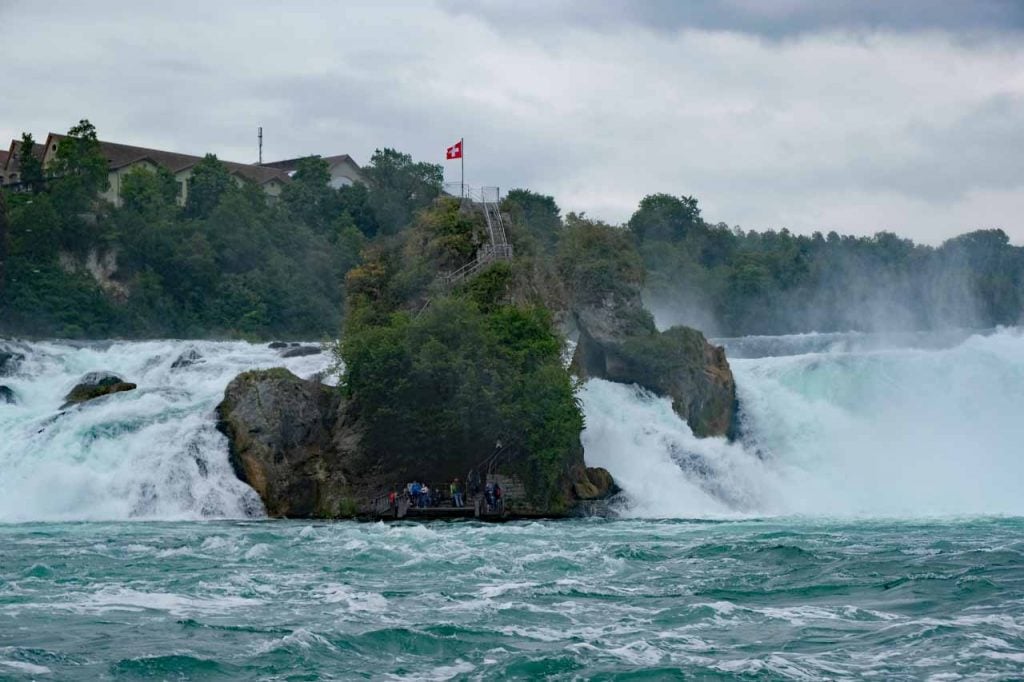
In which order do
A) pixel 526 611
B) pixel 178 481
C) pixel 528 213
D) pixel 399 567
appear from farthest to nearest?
pixel 528 213 → pixel 178 481 → pixel 399 567 → pixel 526 611

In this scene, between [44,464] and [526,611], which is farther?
[44,464]

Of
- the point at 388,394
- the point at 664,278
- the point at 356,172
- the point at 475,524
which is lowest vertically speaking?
the point at 475,524

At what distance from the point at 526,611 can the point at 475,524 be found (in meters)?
13.4

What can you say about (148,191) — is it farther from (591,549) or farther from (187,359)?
(591,549)

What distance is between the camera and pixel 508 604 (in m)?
22.8

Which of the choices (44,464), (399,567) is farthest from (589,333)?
(399,567)

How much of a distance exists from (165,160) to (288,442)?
54.2m

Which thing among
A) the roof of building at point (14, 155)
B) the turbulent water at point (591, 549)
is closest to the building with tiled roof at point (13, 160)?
the roof of building at point (14, 155)

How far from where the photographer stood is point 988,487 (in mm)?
44969

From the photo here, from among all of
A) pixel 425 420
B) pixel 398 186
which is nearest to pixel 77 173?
pixel 398 186

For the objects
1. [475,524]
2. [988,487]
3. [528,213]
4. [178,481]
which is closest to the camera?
[475,524]

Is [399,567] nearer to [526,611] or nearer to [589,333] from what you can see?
[526,611]

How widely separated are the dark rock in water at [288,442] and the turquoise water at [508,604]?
553 centimetres

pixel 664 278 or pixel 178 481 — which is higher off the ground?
pixel 664 278
